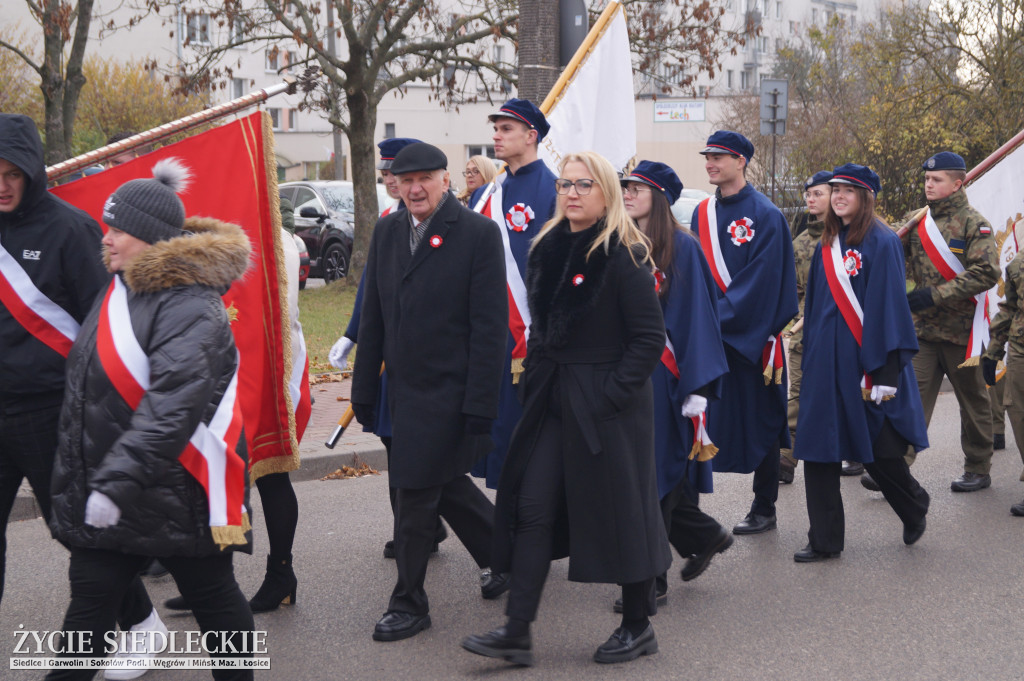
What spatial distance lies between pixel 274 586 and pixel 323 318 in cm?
936

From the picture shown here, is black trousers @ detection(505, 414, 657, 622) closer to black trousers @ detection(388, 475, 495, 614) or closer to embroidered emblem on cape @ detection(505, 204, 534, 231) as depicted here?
black trousers @ detection(388, 475, 495, 614)

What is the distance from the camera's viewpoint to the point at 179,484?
344 centimetres

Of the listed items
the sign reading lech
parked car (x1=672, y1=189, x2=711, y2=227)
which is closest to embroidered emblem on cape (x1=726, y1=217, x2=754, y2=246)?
parked car (x1=672, y1=189, x2=711, y2=227)

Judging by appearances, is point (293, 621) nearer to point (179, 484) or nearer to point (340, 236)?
point (179, 484)

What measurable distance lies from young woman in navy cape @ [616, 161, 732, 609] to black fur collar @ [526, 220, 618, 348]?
0.62m

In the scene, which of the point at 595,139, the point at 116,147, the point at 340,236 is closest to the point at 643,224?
the point at 595,139

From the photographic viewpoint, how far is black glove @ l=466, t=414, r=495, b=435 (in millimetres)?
4605

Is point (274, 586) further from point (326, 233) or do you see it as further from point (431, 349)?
point (326, 233)

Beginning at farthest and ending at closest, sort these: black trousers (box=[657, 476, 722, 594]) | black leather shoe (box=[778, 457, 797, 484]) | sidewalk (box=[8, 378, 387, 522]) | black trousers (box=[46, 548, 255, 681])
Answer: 1. sidewalk (box=[8, 378, 387, 522])
2. black leather shoe (box=[778, 457, 797, 484])
3. black trousers (box=[657, 476, 722, 594])
4. black trousers (box=[46, 548, 255, 681])

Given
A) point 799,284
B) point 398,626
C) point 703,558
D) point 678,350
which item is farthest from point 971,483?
point 398,626

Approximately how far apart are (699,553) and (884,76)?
706 inches

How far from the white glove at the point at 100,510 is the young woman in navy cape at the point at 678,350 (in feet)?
7.85

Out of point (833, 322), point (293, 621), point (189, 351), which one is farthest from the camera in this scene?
point (833, 322)

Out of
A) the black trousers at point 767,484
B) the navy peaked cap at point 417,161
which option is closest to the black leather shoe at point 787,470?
the black trousers at point 767,484
